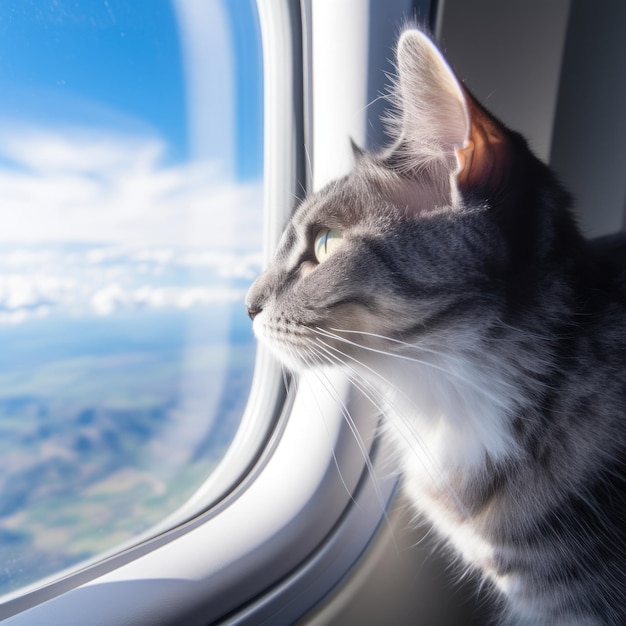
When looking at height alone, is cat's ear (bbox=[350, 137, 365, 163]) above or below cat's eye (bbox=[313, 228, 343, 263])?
above

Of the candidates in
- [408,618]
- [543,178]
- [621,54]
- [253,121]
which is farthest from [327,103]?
[408,618]

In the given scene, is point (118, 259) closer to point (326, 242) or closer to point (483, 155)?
point (326, 242)

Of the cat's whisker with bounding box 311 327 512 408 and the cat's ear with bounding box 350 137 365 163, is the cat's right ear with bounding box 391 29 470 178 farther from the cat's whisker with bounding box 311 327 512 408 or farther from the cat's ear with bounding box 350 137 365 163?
the cat's whisker with bounding box 311 327 512 408

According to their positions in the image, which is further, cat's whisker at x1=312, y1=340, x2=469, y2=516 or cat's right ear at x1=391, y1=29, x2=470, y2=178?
cat's whisker at x1=312, y1=340, x2=469, y2=516

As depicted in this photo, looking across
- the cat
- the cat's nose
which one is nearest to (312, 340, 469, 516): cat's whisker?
the cat

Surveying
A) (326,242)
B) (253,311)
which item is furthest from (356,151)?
(253,311)

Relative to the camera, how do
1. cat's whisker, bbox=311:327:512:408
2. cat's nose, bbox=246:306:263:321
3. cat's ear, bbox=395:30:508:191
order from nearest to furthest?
cat's ear, bbox=395:30:508:191 → cat's whisker, bbox=311:327:512:408 → cat's nose, bbox=246:306:263:321

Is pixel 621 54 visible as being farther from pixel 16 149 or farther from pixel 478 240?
pixel 16 149
